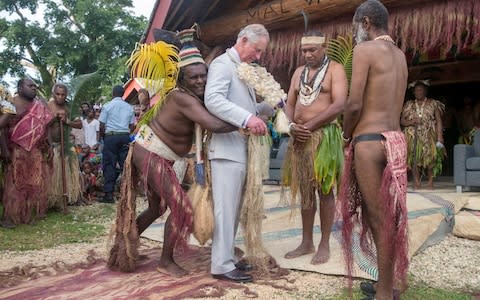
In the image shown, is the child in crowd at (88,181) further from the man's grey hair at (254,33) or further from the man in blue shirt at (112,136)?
the man's grey hair at (254,33)

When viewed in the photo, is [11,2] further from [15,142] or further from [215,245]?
[215,245]

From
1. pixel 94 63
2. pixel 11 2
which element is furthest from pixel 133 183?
pixel 11 2

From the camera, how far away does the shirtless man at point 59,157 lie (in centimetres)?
654

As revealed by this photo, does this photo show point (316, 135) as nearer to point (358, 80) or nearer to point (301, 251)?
point (301, 251)

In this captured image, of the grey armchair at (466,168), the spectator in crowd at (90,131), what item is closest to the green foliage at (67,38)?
the spectator in crowd at (90,131)

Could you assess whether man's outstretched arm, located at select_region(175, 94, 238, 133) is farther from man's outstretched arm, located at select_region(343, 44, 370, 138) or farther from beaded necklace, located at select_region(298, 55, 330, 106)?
man's outstretched arm, located at select_region(343, 44, 370, 138)

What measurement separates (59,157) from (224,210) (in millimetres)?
4187

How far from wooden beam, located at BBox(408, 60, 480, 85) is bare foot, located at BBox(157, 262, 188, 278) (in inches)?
276

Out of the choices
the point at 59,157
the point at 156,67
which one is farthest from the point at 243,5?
the point at 156,67

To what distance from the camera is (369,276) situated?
3.28 m

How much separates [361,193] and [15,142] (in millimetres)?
4493

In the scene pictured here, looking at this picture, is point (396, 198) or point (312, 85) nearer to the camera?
point (396, 198)

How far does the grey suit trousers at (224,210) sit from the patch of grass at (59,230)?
90.4 inches

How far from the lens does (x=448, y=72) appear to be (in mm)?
8750
